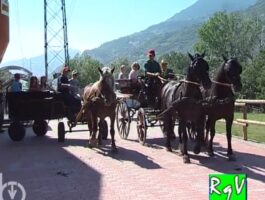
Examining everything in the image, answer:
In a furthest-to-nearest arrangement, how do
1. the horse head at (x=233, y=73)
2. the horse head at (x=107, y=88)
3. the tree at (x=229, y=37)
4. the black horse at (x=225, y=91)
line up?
1. the tree at (x=229, y=37)
2. the horse head at (x=107, y=88)
3. the black horse at (x=225, y=91)
4. the horse head at (x=233, y=73)

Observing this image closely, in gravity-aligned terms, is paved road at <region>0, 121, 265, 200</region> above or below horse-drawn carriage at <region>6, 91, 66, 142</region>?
below

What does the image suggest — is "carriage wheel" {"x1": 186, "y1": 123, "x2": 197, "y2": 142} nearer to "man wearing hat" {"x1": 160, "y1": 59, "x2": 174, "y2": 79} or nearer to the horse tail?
"man wearing hat" {"x1": 160, "y1": 59, "x2": 174, "y2": 79}

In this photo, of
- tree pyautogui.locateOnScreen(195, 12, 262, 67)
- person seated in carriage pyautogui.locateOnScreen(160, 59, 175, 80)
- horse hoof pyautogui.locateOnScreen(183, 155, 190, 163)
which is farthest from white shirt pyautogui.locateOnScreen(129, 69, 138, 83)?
tree pyautogui.locateOnScreen(195, 12, 262, 67)

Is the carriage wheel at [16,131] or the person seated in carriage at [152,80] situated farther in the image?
the carriage wheel at [16,131]

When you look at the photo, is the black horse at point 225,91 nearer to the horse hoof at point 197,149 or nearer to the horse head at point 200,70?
the horse head at point 200,70

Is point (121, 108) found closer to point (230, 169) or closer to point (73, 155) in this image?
point (73, 155)

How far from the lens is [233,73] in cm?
1134

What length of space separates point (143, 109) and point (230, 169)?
14.5ft

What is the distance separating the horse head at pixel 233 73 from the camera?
11.3 metres

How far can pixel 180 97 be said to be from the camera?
11.9 m

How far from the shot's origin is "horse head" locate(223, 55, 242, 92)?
11.3 m

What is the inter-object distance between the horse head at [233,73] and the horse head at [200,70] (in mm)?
471

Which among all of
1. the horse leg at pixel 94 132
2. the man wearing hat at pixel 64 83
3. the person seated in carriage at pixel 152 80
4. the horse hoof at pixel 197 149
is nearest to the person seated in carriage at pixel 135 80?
the person seated in carriage at pixel 152 80

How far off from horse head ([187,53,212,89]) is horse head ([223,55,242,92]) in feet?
1.55
